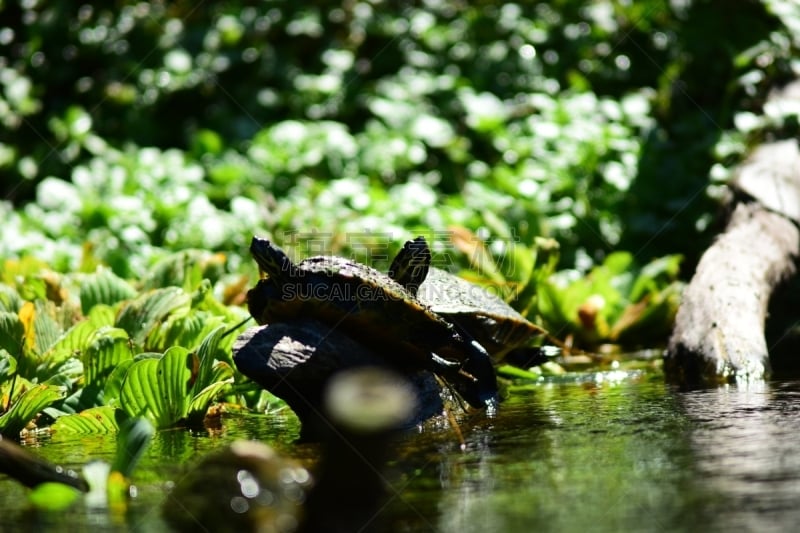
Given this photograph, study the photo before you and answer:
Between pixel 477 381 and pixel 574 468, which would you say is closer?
pixel 574 468

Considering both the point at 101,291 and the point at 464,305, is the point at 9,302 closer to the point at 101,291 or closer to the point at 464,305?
the point at 101,291

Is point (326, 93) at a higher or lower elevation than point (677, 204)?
higher

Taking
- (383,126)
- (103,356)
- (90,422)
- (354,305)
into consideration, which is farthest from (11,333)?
(383,126)

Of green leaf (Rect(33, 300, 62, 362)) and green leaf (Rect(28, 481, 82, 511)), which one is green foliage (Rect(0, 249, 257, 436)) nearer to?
green leaf (Rect(33, 300, 62, 362))

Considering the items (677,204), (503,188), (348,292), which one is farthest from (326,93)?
(348,292)

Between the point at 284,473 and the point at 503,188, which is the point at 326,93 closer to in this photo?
the point at 503,188

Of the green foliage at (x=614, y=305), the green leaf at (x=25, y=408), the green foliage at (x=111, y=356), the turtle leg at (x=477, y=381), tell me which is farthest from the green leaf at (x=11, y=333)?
the green foliage at (x=614, y=305)
